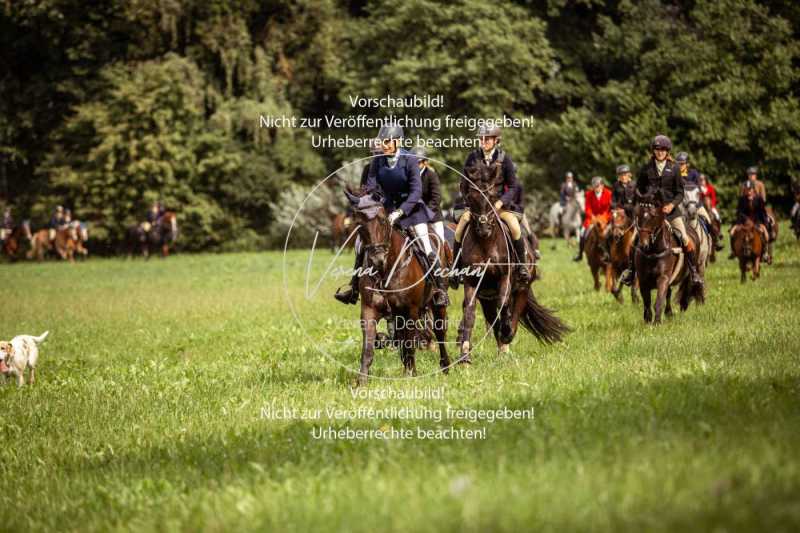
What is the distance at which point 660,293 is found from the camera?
1414 centimetres

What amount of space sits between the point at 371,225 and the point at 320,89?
48.7 metres

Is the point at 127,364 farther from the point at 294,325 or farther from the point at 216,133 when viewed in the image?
the point at 216,133

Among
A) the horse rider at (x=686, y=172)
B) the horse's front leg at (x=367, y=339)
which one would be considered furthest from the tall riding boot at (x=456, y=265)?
the horse rider at (x=686, y=172)

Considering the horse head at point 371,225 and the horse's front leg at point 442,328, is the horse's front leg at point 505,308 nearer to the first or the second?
the horse's front leg at point 442,328

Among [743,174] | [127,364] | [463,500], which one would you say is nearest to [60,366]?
[127,364]

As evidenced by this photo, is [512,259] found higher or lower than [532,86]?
lower

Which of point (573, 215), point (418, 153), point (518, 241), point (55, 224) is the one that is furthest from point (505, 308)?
point (55, 224)

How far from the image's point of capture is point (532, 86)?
50062 millimetres

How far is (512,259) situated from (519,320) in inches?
40.4

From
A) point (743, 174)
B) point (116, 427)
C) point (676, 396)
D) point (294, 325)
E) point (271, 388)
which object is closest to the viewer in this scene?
point (676, 396)

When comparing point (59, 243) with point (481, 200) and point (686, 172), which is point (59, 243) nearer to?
point (686, 172)

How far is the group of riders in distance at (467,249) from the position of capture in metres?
10.6

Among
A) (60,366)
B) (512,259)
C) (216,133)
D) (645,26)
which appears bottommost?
(60,366)

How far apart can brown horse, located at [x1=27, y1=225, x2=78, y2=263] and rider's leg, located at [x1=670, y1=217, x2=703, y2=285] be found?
40073mm
